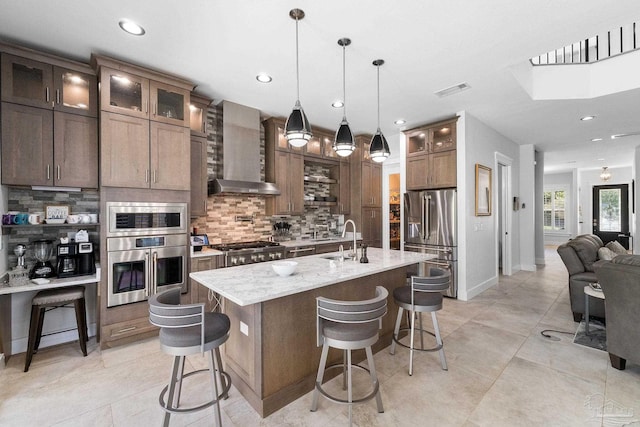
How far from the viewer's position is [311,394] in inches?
86.2

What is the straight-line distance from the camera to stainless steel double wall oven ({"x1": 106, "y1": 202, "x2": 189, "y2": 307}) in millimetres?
2932

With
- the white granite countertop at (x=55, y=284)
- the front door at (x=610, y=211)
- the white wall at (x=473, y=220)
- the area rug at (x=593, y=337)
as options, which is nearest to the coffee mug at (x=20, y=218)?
the white granite countertop at (x=55, y=284)

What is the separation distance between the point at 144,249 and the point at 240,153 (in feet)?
6.18

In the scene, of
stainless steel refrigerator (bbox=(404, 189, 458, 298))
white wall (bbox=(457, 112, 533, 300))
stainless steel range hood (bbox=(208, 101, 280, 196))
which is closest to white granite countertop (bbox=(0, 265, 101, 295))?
stainless steel range hood (bbox=(208, 101, 280, 196))

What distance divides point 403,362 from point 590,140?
674 cm

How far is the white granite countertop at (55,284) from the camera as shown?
8.19 ft

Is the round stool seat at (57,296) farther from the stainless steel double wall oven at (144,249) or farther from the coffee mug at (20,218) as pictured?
the coffee mug at (20,218)

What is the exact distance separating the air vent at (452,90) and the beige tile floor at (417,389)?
297 cm

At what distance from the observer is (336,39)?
8.61ft

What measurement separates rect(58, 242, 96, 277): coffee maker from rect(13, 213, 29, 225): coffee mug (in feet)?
1.16

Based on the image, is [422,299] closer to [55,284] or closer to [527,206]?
[55,284]

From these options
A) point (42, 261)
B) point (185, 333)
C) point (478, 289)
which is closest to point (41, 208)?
point (42, 261)

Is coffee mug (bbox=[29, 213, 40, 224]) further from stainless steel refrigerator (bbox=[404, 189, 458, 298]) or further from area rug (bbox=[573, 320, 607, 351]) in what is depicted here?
area rug (bbox=[573, 320, 607, 351])

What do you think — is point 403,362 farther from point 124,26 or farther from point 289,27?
point 124,26
